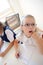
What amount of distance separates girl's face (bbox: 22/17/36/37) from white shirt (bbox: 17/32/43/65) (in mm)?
45

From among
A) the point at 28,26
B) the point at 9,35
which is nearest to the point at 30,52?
the point at 28,26

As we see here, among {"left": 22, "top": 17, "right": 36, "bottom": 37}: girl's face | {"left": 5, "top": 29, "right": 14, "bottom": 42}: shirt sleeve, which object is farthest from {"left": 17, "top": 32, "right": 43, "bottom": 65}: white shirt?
{"left": 5, "top": 29, "right": 14, "bottom": 42}: shirt sleeve

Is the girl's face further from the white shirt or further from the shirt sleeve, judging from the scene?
the shirt sleeve

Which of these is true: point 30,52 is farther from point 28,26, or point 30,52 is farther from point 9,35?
point 9,35

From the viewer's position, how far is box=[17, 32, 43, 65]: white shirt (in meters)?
0.91

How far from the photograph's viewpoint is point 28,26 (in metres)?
0.99

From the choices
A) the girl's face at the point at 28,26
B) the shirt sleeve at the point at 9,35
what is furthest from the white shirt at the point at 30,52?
the shirt sleeve at the point at 9,35

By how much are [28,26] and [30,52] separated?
18 cm

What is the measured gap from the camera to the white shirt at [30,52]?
91 centimetres

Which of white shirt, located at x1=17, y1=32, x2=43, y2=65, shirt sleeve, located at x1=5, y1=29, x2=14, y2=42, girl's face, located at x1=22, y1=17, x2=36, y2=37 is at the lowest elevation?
white shirt, located at x1=17, y1=32, x2=43, y2=65

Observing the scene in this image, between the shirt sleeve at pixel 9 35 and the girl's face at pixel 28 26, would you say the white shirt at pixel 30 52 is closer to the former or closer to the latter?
the girl's face at pixel 28 26

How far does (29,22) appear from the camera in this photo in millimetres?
993

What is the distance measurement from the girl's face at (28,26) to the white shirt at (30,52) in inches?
1.8

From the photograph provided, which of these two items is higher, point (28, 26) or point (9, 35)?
point (28, 26)
